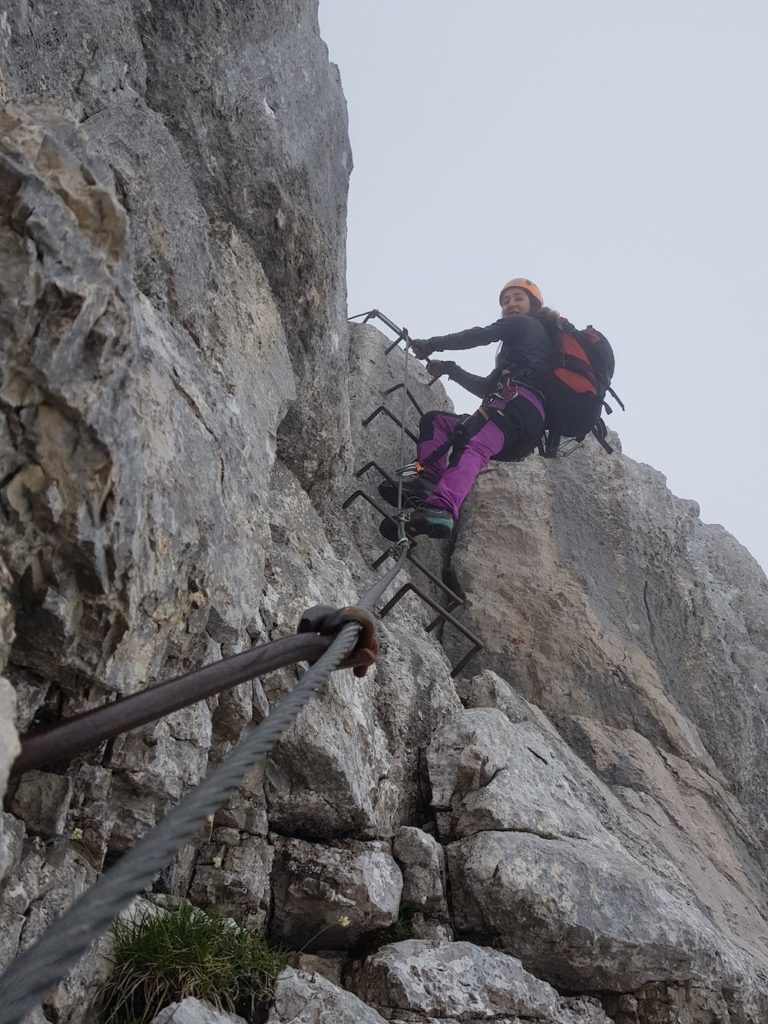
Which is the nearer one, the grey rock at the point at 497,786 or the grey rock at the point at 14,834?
the grey rock at the point at 14,834

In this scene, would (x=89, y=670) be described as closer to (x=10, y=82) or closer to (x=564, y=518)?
(x=10, y=82)

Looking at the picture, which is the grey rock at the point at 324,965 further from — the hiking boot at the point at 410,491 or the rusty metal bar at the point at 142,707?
the hiking boot at the point at 410,491

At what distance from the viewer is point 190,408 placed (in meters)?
3.88

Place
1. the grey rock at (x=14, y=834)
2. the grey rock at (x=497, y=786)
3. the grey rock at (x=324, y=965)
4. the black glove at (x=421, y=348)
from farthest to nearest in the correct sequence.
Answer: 1. the black glove at (x=421, y=348)
2. the grey rock at (x=497, y=786)
3. the grey rock at (x=324, y=965)
4. the grey rock at (x=14, y=834)

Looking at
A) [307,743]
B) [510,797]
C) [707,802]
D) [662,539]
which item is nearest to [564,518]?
[662,539]

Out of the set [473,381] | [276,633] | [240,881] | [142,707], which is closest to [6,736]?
[142,707]

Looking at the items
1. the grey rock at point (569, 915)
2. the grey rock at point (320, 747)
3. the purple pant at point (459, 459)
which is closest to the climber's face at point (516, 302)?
the purple pant at point (459, 459)

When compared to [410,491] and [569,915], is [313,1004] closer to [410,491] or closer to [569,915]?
[569,915]

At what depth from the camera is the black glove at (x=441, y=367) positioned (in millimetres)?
9547

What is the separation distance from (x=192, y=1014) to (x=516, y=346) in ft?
22.5

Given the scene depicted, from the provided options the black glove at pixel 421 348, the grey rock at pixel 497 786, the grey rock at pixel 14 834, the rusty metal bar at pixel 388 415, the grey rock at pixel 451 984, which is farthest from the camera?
the black glove at pixel 421 348

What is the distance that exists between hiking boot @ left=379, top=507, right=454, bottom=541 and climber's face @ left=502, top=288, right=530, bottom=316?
3.27 meters

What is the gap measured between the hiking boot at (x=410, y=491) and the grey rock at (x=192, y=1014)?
16.4 ft

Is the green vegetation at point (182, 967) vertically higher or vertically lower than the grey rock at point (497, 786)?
lower
